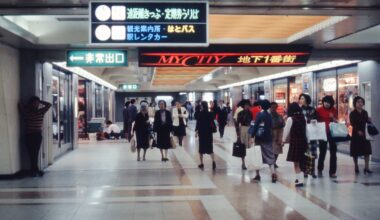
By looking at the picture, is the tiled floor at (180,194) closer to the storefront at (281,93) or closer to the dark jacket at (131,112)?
the dark jacket at (131,112)

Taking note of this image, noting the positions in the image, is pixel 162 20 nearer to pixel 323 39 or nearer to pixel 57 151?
pixel 323 39

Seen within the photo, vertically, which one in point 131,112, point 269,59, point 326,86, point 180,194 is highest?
point 269,59

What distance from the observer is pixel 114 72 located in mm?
26375

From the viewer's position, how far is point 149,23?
24.5ft

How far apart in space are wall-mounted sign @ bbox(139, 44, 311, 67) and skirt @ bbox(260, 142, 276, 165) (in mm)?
2431

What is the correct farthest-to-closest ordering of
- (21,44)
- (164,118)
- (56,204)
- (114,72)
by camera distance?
(114,72), (164,118), (21,44), (56,204)

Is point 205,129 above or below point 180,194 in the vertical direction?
above

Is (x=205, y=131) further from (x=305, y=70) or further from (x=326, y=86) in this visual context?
(x=305, y=70)

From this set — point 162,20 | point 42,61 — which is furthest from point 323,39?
point 42,61

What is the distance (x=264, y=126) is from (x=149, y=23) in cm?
340

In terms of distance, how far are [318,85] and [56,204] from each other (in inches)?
464

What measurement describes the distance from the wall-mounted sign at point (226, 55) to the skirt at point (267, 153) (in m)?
2.43

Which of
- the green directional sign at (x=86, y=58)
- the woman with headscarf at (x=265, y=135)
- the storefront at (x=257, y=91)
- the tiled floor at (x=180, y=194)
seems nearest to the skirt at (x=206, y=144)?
the tiled floor at (x=180, y=194)

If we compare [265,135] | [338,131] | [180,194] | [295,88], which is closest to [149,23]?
[180,194]
